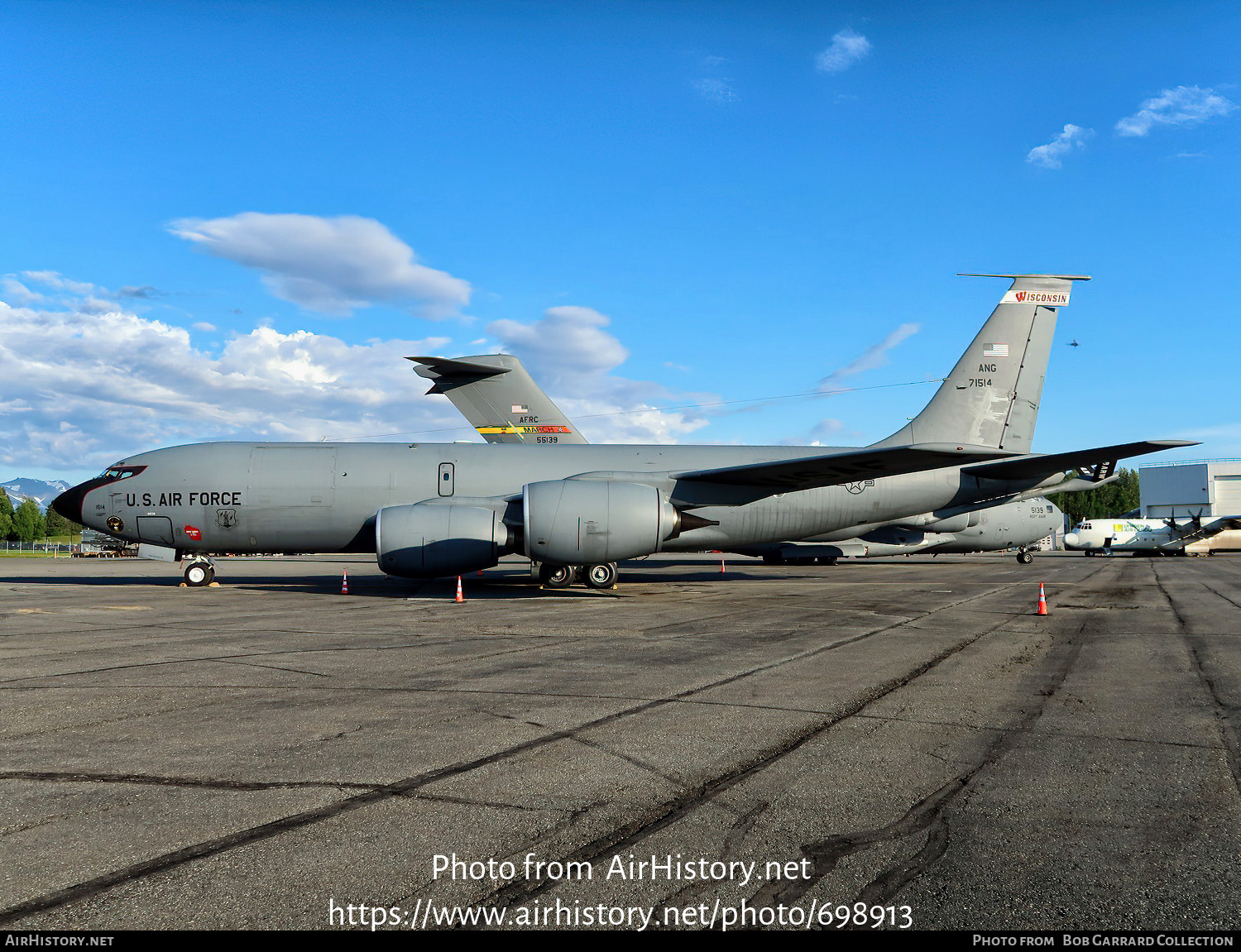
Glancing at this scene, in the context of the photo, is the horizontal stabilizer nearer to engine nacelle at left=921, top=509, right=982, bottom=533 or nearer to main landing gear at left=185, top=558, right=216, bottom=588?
main landing gear at left=185, top=558, right=216, bottom=588

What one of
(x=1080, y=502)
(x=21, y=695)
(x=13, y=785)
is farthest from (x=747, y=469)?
(x=1080, y=502)

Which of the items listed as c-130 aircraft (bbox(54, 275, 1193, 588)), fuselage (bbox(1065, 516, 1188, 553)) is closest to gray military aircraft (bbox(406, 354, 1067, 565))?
c-130 aircraft (bbox(54, 275, 1193, 588))

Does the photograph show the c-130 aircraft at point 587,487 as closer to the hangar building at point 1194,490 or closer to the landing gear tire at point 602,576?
the landing gear tire at point 602,576

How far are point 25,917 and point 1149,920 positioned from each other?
4306 millimetres

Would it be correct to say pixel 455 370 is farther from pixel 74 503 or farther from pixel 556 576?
pixel 74 503

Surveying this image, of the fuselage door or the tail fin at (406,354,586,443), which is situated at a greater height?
the tail fin at (406,354,586,443)

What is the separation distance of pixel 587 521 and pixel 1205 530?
199ft

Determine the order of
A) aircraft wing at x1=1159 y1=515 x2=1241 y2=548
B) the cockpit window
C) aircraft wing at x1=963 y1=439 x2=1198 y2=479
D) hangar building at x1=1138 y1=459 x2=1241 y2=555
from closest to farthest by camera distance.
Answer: aircraft wing at x1=963 y1=439 x2=1198 y2=479, the cockpit window, aircraft wing at x1=1159 y1=515 x2=1241 y2=548, hangar building at x1=1138 y1=459 x2=1241 y2=555

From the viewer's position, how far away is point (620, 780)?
4.71 meters

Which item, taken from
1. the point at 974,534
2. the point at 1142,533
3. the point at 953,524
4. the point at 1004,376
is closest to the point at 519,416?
the point at 1004,376

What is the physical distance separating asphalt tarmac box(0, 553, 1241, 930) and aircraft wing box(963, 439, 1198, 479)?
7.03 m

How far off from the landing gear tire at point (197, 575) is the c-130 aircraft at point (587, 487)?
51mm

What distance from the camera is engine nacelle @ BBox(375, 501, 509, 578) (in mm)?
17688
